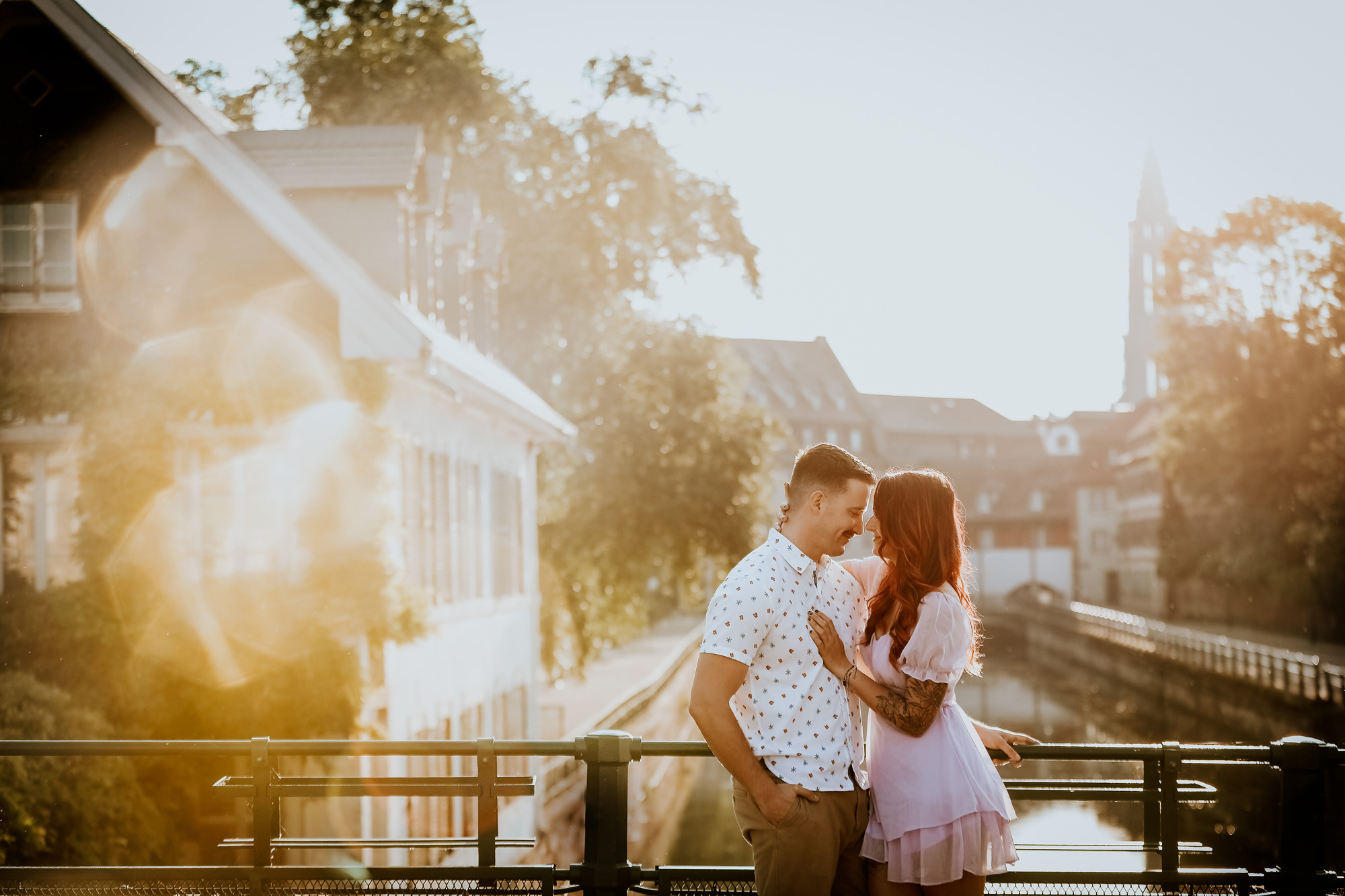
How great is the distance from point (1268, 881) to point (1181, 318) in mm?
30510

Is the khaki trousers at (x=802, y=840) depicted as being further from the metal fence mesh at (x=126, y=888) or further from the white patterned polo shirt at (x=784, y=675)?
the metal fence mesh at (x=126, y=888)

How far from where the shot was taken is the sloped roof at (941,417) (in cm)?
8938

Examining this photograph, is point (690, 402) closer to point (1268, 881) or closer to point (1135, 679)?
point (1268, 881)

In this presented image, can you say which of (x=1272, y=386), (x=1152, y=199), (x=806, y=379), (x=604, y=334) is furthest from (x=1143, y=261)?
(x=604, y=334)

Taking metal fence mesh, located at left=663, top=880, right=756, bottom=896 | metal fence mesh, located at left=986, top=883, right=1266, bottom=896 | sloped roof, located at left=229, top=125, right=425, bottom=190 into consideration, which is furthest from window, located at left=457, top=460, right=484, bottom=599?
metal fence mesh, located at left=986, top=883, right=1266, bottom=896

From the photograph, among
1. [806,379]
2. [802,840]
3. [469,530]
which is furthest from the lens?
[806,379]

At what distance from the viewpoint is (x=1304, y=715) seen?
2616 centimetres

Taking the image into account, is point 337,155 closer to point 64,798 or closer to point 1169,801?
point 64,798

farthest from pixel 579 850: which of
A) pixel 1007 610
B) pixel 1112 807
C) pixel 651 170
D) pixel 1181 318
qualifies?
pixel 1007 610

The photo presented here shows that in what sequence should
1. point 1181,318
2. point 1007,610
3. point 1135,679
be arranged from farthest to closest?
point 1007,610, point 1135,679, point 1181,318

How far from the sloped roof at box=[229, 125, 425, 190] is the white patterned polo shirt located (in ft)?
31.0

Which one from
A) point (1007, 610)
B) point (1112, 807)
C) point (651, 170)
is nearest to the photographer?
point (651, 170)

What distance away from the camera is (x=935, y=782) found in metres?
3.64

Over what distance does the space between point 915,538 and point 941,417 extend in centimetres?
8962
